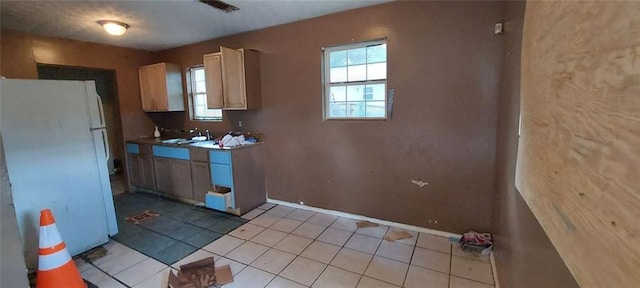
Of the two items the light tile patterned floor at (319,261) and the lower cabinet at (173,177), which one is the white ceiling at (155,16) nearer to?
the lower cabinet at (173,177)

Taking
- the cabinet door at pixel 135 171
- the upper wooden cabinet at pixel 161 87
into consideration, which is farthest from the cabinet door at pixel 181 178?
the upper wooden cabinet at pixel 161 87

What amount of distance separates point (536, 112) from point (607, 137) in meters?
0.56

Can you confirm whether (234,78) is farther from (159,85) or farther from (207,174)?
(159,85)

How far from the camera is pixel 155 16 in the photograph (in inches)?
112

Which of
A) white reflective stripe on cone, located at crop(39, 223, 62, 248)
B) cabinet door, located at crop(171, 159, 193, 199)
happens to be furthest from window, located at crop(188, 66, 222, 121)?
white reflective stripe on cone, located at crop(39, 223, 62, 248)

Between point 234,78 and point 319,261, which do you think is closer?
point 319,261

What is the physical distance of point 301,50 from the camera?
3109mm

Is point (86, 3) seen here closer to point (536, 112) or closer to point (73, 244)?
point (73, 244)

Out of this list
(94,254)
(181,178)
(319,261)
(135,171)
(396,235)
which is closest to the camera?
(319,261)

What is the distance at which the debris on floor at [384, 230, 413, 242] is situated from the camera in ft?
8.41

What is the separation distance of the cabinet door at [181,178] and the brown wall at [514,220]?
3.56 metres

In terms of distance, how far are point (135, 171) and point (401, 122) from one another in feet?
13.9

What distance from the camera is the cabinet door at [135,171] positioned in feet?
13.6

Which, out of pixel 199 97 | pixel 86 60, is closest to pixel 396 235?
pixel 199 97
